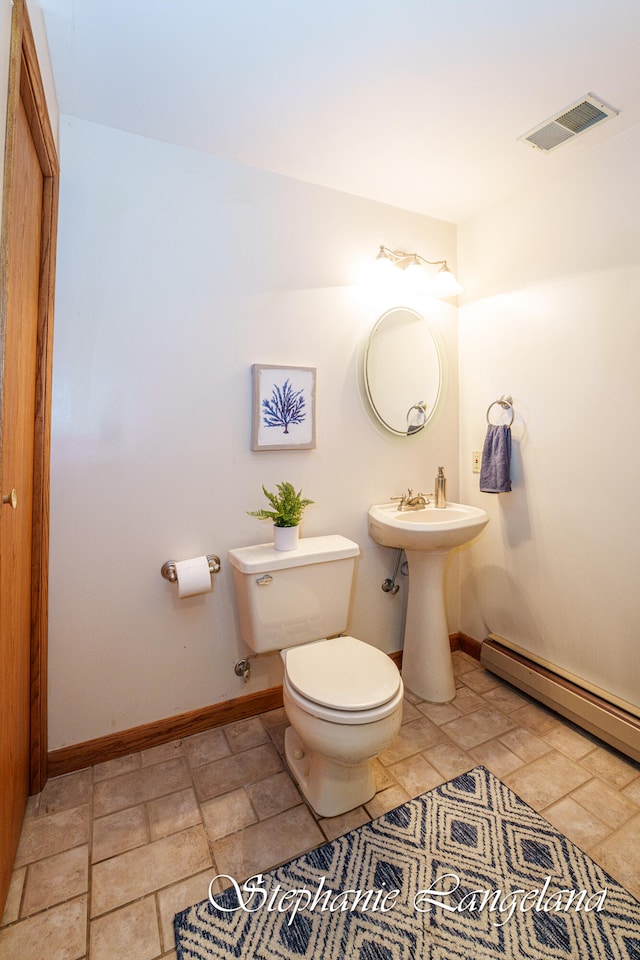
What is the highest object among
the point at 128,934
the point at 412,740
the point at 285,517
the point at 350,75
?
the point at 350,75

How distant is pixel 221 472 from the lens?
185 cm

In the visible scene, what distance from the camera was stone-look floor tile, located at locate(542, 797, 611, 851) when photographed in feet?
4.47

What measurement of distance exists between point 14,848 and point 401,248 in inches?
106

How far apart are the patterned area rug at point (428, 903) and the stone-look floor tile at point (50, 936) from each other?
9.4 inches

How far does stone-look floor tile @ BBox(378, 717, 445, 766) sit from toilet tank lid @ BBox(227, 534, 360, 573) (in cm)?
72

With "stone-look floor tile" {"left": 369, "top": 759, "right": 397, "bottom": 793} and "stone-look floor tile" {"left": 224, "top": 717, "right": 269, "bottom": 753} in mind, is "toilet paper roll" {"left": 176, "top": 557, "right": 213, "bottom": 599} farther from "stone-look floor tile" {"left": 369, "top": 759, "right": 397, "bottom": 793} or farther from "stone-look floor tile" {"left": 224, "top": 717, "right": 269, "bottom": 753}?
"stone-look floor tile" {"left": 369, "top": 759, "right": 397, "bottom": 793}

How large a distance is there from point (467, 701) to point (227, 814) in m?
1.14

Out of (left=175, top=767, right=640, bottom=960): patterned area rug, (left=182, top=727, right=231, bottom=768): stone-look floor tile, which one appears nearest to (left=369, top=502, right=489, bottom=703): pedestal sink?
(left=175, top=767, right=640, bottom=960): patterned area rug

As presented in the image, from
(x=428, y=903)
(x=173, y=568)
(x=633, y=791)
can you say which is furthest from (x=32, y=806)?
(x=633, y=791)

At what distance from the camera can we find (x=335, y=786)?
1452mm

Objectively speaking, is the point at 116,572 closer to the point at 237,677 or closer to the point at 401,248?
the point at 237,677

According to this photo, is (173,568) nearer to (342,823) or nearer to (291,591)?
(291,591)

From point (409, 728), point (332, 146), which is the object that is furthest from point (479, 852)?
point (332, 146)

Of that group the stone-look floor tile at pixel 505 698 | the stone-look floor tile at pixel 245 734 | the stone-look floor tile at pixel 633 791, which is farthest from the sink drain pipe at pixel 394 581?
the stone-look floor tile at pixel 633 791
